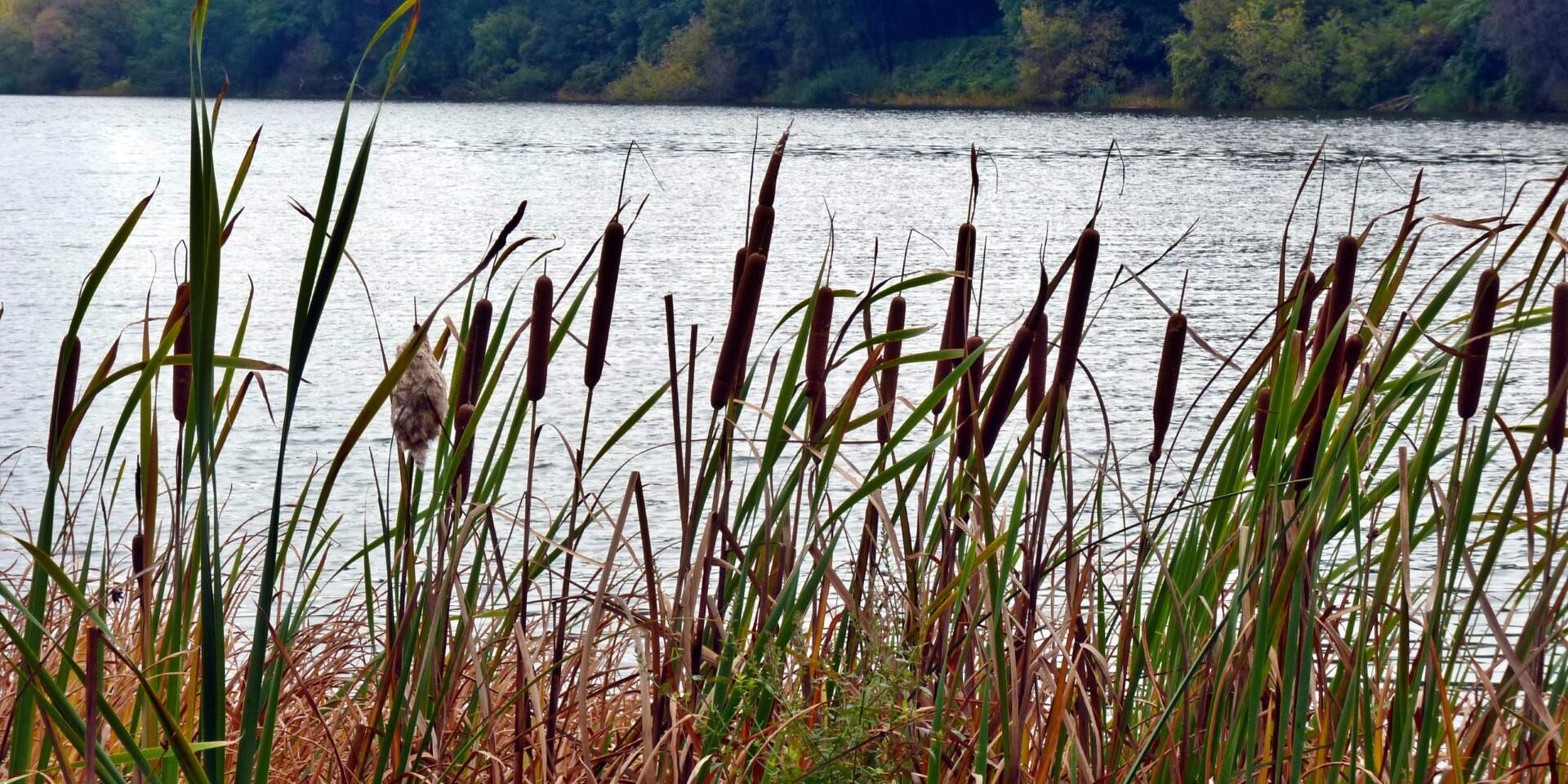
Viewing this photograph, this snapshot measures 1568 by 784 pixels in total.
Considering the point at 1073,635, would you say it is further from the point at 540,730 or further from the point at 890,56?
the point at 890,56

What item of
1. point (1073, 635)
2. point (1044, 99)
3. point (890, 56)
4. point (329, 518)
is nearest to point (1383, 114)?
point (1044, 99)

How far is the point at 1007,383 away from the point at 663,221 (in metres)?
23.0

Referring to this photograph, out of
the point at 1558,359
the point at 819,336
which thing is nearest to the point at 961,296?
the point at 819,336

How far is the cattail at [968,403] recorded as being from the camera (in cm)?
171

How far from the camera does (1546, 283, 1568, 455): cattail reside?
1.63 meters

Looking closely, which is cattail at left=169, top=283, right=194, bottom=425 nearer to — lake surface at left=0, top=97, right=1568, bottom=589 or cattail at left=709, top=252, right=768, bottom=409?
lake surface at left=0, top=97, right=1568, bottom=589

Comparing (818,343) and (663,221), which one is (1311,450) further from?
(663,221)

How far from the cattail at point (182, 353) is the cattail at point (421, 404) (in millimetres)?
262

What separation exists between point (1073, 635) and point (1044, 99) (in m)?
63.1

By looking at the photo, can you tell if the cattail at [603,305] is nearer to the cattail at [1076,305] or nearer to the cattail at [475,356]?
the cattail at [475,356]

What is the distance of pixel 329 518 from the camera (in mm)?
7457

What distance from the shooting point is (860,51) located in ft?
224

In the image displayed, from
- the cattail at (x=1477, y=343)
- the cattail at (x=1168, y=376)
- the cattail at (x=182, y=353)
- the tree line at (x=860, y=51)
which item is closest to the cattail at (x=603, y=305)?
the cattail at (x=182, y=353)

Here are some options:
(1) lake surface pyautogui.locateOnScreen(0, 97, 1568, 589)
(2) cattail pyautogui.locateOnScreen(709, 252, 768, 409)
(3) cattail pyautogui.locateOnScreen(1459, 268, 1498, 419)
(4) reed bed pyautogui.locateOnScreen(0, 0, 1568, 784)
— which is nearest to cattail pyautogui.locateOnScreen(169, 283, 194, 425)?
(4) reed bed pyautogui.locateOnScreen(0, 0, 1568, 784)
